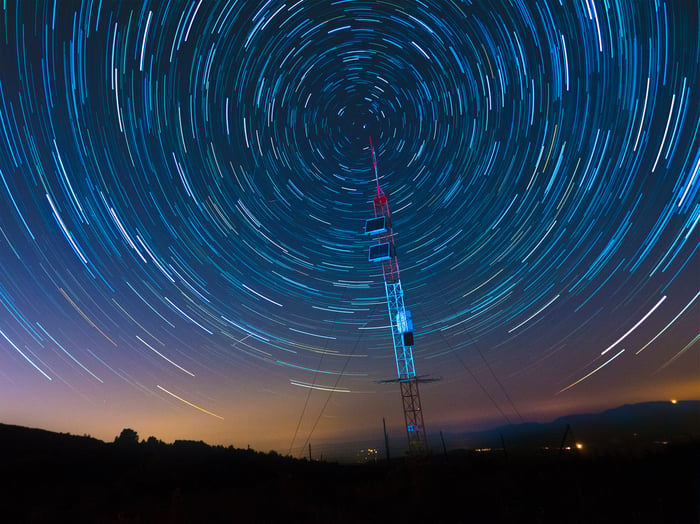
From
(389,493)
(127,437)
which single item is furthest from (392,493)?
(127,437)

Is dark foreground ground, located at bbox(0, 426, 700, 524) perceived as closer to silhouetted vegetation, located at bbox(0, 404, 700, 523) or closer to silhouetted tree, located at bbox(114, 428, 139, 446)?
silhouetted vegetation, located at bbox(0, 404, 700, 523)

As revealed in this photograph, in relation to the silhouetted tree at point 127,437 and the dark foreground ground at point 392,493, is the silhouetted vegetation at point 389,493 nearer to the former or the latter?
the dark foreground ground at point 392,493

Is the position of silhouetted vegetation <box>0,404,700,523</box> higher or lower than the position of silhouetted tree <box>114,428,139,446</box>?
lower

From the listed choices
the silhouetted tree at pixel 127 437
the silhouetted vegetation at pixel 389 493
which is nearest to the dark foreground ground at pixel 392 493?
the silhouetted vegetation at pixel 389 493

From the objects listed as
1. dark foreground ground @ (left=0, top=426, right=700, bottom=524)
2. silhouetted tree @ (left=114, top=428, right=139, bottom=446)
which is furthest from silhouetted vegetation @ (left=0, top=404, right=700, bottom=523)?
silhouetted tree @ (left=114, top=428, right=139, bottom=446)

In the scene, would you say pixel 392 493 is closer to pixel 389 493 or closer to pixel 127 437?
pixel 389 493

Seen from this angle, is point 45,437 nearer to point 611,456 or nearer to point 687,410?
point 611,456
